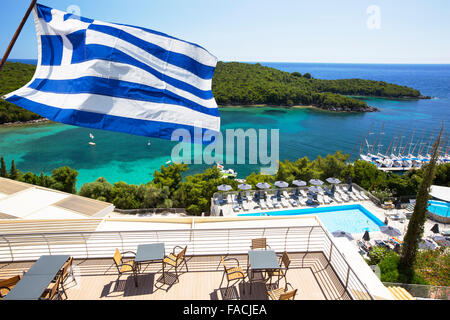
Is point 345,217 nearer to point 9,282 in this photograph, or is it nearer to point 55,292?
point 55,292

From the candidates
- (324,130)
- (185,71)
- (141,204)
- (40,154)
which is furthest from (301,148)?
(185,71)

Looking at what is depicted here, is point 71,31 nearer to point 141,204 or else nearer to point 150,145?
point 141,204

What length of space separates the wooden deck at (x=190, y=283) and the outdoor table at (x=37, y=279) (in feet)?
2.01

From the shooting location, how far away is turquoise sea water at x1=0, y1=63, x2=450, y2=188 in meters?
34.1

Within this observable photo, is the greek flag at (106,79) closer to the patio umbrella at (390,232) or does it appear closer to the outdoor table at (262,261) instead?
the outdoor table at (262,261)

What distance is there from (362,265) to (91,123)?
5.63m

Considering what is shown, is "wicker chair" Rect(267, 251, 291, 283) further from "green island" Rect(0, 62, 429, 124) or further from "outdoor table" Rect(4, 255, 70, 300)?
"green island" Rect(0, 62, 429, 124)

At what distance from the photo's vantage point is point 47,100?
4.57m

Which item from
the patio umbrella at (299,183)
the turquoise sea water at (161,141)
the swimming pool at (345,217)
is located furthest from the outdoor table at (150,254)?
the turquoise sea water at (161,141)

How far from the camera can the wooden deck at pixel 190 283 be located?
460cm

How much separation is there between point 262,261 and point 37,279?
3.55 metres

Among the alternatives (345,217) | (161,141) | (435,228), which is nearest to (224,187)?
(345,217)

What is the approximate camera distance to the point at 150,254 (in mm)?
4789

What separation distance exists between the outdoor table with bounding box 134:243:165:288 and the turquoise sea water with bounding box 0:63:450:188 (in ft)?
88.6
